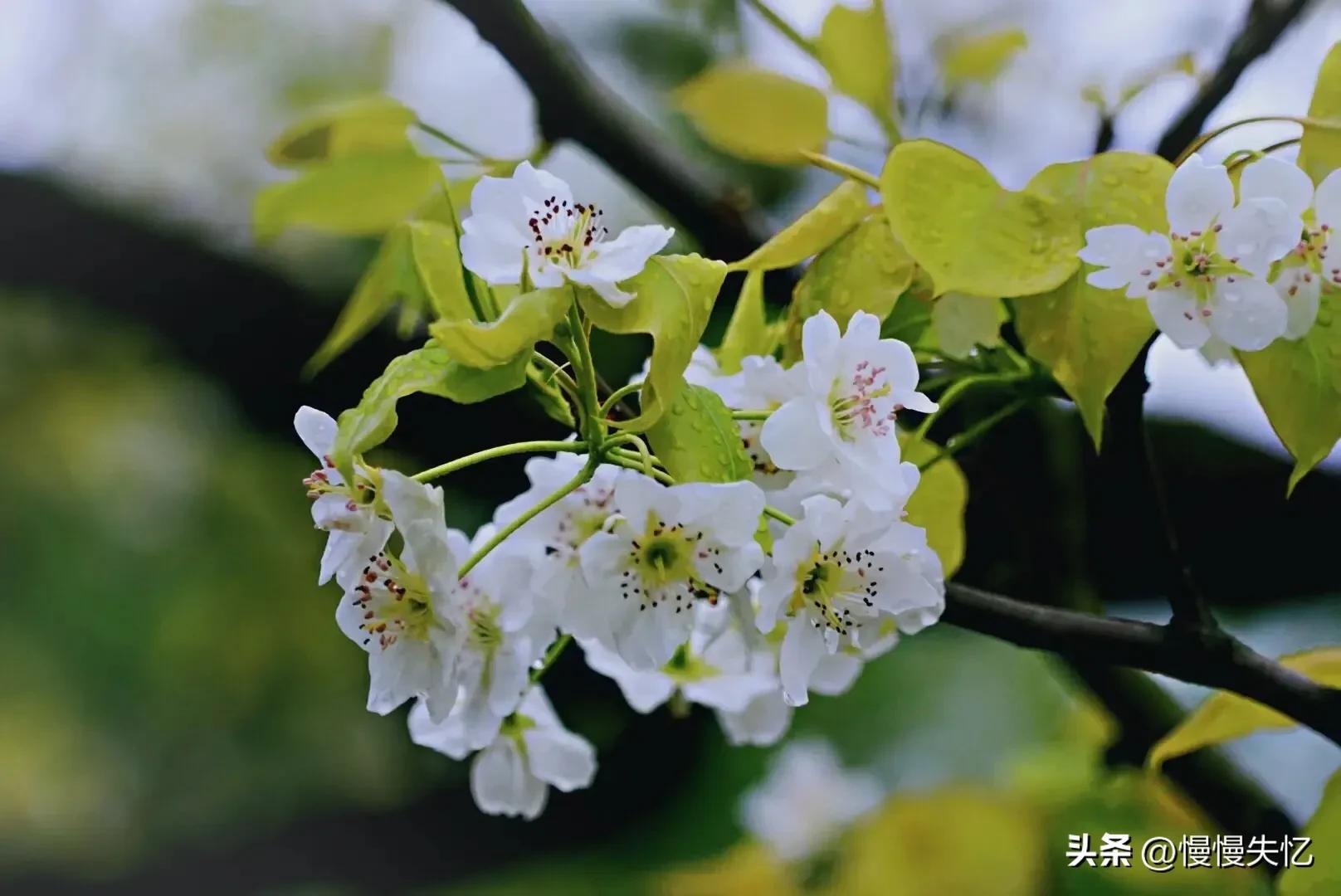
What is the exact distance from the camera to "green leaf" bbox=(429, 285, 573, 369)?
0.57 ft

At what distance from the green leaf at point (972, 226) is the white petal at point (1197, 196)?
0.06 feet

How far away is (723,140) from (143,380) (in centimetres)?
97

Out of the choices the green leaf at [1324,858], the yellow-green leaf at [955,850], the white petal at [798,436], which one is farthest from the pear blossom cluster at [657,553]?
the yellow-green leaf at [955,850]

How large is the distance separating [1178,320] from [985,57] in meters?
0.28

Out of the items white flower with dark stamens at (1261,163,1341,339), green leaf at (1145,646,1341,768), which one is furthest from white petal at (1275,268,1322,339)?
green leaf at (1145,646,1341,768)

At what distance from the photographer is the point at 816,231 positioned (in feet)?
0.76

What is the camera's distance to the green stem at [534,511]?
198mm

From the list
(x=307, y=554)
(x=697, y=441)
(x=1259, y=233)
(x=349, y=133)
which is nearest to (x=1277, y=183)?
(x=1259, y=233)

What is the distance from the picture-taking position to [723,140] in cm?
40

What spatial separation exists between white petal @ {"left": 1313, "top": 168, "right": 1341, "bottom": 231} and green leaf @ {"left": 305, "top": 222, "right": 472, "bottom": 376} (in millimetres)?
166

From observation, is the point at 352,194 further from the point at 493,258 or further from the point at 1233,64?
the point at 1233,64

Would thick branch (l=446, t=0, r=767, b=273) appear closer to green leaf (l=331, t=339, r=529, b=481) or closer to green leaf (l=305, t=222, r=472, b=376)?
green leaf (l=305, t=222, r=472, b=376)

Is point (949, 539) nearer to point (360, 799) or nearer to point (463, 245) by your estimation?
point (463, 245)

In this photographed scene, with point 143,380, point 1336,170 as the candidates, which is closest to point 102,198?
point 143,380
